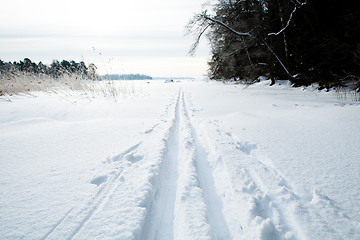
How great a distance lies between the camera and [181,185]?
4.70ft

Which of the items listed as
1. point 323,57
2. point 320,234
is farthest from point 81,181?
point 323,57

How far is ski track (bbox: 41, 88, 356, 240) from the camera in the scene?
0.95m

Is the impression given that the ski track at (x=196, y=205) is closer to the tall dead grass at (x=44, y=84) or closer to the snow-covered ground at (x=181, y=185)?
the snow-covered ground at (x=181, y=185)

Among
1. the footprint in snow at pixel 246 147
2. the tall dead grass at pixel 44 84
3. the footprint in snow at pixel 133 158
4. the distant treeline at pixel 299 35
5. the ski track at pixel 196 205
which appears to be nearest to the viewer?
the ski track at pixel 196 205

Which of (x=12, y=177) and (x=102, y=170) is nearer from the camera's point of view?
(x=12, y=177)

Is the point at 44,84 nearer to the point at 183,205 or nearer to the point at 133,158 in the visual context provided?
the point at 133,158

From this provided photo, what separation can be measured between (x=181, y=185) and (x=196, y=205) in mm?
277

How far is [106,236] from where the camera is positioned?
0.89m

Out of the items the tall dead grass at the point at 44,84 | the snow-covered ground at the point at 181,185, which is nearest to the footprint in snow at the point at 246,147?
the snow-covered ground at the point at 181,185

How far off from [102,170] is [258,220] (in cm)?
136

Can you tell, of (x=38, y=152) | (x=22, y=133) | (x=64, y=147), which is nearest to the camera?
(x=38, y=152)

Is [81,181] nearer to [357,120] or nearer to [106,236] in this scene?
[106,236]

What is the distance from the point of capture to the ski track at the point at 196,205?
Answer: 37.5 inches

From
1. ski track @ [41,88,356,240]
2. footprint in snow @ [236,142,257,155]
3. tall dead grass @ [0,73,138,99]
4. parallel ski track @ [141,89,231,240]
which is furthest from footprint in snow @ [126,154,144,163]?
tall dead grass @ [0,73,138,99]
